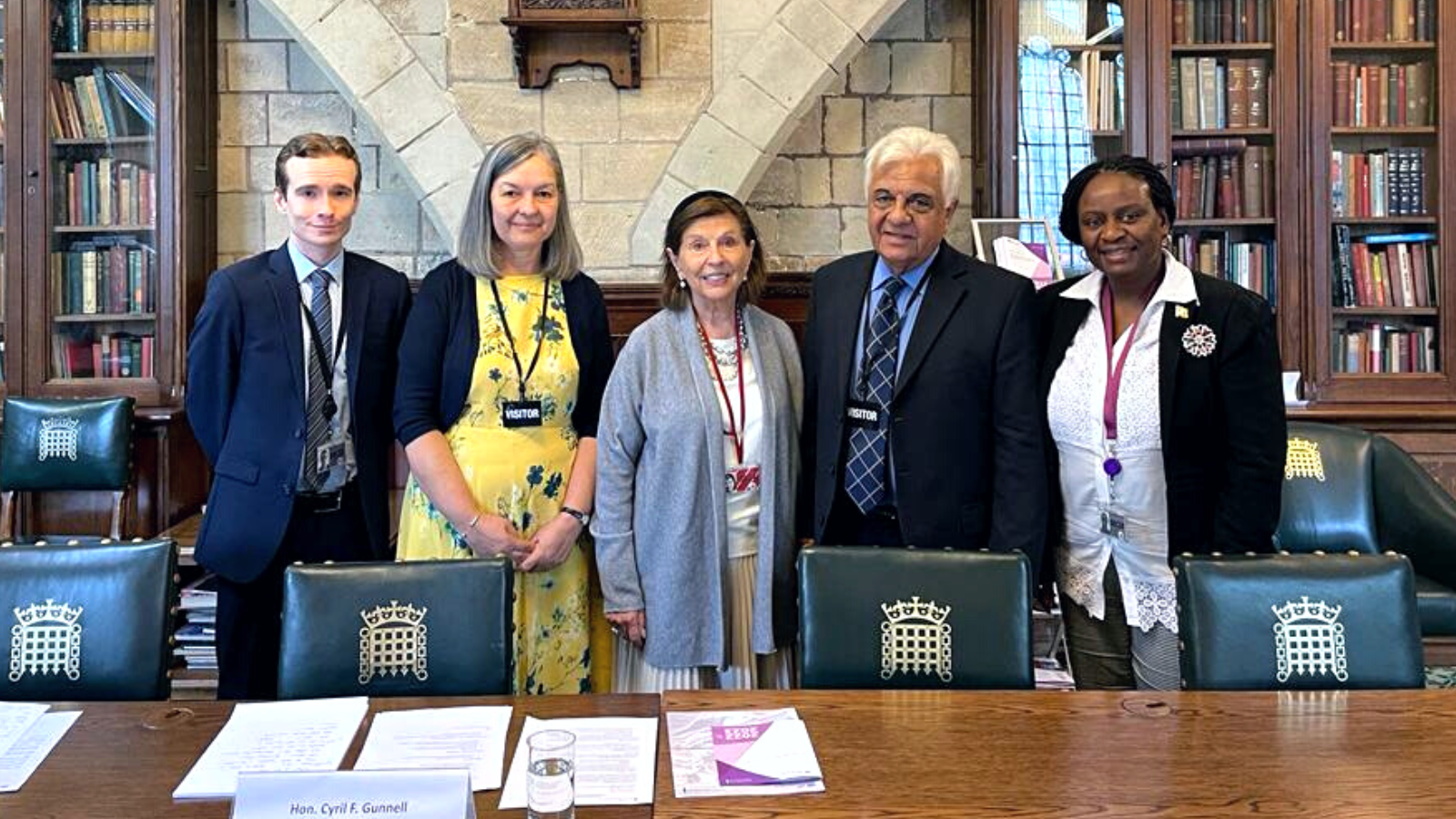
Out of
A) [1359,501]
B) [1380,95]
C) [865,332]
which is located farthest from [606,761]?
[1380,95]

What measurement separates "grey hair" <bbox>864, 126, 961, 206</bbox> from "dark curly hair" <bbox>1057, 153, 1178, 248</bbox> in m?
0.23

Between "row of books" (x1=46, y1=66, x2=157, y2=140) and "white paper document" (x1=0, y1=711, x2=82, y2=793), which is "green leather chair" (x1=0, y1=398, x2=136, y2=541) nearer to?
"row of books" (x1=46, y1=66, x2=157, y2=140)

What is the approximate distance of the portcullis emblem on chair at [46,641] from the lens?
1923mm

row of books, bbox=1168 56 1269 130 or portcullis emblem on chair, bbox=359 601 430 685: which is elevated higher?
row of books, bbox=1168 56 1269 130

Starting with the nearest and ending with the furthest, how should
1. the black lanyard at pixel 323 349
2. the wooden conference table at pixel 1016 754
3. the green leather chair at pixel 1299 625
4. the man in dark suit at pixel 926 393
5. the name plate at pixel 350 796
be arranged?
the name plate at pixel 350 796
the wooden conference table at pixel 1016 754
the green leather chair at pixel 1299 625
the man in dark suit at pixel 926 393
the black lanyard at pixel 323 349

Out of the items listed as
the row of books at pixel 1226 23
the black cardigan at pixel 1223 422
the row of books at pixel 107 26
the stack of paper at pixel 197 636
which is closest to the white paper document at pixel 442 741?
the black cardigan at pixel 1223 422

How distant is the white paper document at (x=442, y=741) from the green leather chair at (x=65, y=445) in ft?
8.40

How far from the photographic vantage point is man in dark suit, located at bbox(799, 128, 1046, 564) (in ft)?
7.76

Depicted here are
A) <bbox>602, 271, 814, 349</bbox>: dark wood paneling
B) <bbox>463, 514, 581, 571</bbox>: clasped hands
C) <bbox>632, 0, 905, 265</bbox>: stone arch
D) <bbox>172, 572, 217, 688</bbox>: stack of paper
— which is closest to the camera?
<bbox>463, 514, 581, 571</bbox>: clasped hands

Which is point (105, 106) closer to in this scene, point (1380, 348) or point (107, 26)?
point (107, 26)

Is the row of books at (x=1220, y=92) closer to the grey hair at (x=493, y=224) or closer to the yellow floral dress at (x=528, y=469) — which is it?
the grey hair at (x=493, y=224)

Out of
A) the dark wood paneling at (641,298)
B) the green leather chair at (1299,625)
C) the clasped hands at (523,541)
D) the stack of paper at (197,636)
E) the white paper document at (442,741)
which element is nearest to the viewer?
the white paper document at (442,741)

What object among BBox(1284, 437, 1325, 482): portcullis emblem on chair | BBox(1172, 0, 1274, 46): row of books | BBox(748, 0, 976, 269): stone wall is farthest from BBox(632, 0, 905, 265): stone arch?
BBox(1284, 437, 1325, 482): portcullis emblem on chair

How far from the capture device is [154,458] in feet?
13.7
